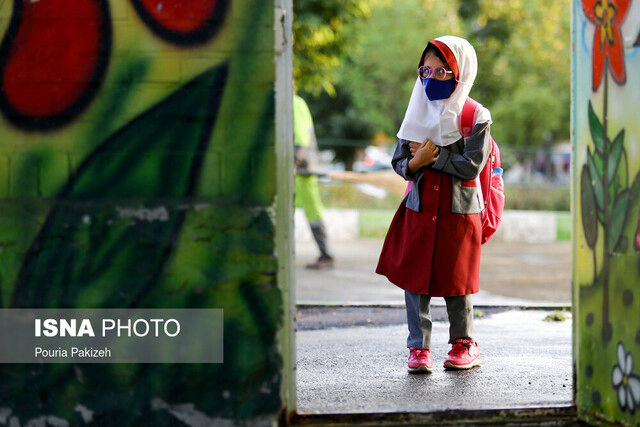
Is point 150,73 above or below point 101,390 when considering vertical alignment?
above

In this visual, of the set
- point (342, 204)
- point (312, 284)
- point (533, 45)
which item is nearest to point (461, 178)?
point (312, 284)

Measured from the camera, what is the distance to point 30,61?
3.51 meters

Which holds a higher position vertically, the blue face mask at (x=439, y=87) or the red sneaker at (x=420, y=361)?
the blue face mask at (x=439, y=87)

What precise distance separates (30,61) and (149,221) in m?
0.71

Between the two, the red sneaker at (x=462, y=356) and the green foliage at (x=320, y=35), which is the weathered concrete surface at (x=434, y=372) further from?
the green foliage at (x=320, y=35)

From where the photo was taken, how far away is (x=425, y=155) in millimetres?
4758

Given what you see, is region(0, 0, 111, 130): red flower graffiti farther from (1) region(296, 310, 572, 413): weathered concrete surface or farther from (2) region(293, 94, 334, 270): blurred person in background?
(2) region(293, 94, 334, 270): blurred person in background

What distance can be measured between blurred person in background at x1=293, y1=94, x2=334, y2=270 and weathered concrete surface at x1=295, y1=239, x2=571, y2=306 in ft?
1.00

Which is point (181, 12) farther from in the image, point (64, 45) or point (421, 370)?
point (421, 370)

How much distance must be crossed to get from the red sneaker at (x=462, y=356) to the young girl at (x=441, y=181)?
14 centimetres

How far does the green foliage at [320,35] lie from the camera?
46.7 feet

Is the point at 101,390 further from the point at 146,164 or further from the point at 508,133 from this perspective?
the point at 508,133

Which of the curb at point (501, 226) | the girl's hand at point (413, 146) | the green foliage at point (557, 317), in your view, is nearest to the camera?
the girl's hand at point (413, 146)

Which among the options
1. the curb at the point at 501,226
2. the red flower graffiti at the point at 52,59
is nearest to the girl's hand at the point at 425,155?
the red flower graffiti at the point at 52,59
